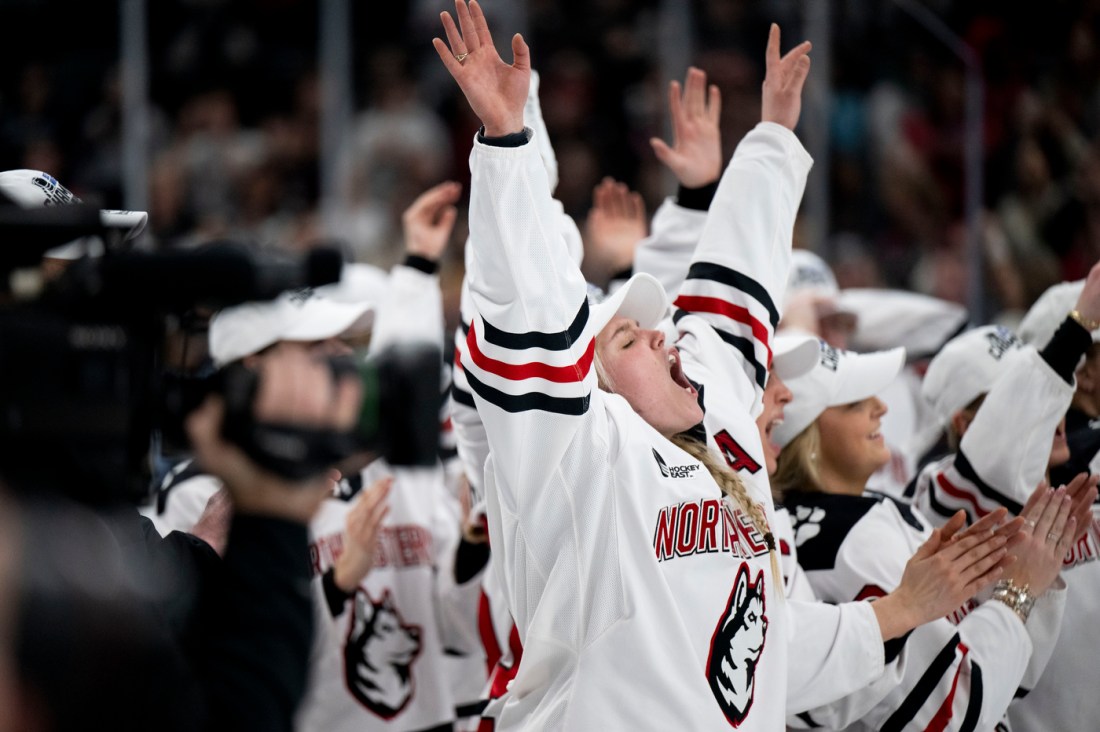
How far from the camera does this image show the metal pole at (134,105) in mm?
4957

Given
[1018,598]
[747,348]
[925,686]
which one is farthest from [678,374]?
[1018,598]

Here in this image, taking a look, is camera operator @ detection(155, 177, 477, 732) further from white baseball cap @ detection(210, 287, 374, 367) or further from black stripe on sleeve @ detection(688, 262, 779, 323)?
black stripe on sleeve @ detection(688, 262, 779, 323)

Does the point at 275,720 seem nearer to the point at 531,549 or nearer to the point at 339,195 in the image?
the point at 531,549

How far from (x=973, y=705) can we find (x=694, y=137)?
3.95 ft

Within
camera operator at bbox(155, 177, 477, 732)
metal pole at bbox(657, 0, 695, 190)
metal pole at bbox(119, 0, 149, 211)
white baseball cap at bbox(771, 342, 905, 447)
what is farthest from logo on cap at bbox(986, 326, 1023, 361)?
metal pole at bbox(119, 0, 149, 211)

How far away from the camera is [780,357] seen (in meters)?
2.53

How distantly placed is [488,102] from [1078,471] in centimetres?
173

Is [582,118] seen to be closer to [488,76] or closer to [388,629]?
[388,629]

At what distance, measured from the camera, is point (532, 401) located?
1.67 m

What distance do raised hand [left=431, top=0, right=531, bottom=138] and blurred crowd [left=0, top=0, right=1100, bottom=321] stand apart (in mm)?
2957

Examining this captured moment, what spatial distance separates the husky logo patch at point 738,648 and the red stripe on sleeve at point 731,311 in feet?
1.59

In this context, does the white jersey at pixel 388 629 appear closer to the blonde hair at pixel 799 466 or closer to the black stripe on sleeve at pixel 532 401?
the blonde hair at pixel 799 466

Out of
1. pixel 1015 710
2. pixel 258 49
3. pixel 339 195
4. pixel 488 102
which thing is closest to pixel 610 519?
pixel 488 102

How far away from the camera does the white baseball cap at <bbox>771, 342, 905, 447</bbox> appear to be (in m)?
2.54
